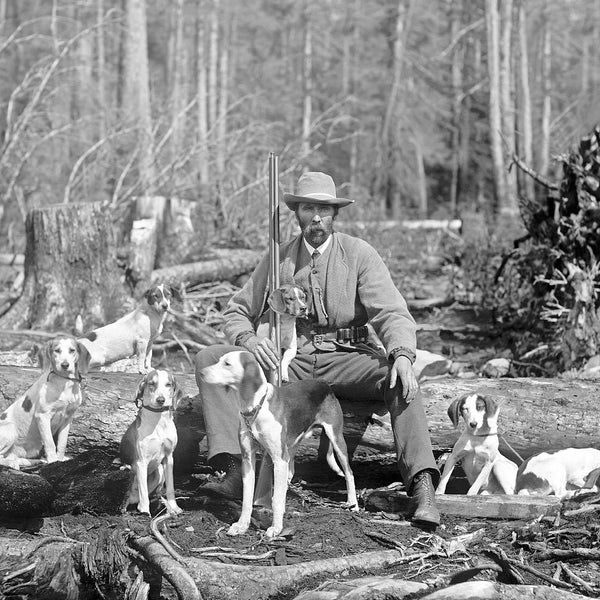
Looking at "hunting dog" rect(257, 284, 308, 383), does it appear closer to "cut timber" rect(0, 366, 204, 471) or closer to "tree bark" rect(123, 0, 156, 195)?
"cut timber" rect(0, 366, 204, 471)

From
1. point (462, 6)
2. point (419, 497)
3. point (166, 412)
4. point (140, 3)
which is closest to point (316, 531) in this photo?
point (419, 497)

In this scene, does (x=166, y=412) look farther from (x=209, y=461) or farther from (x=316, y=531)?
(x=316, y=531)

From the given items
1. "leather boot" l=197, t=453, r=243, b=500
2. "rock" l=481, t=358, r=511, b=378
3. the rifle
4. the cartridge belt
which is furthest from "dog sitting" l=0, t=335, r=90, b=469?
"rock" l=481, t=358, r=511, b=378

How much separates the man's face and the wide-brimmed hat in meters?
0.06

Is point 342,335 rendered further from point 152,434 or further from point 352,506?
point 152,434

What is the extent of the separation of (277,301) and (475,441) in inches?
61.0

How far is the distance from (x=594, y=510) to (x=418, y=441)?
44.7 inches

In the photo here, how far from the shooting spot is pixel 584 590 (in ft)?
16.5

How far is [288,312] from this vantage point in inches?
247

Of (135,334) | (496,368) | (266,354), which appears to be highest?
(266,354)

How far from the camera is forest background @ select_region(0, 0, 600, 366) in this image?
13.9 metres

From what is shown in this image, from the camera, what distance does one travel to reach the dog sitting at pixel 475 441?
6.16 meters

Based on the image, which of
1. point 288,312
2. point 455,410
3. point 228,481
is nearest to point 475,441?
point 455,410

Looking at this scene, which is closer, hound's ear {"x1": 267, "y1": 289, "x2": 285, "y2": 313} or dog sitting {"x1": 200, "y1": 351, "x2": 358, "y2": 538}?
dog sitting {"x1": 200, "y1": 351, "x2": 358, "y2": 538}
